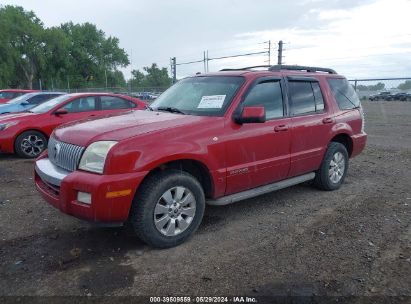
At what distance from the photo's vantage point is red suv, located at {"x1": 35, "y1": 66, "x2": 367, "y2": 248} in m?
3.57

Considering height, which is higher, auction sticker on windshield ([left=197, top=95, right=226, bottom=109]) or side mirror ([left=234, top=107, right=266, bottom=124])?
auction sticker on windshield ([left=197, top=95, right=226, bottom=109])

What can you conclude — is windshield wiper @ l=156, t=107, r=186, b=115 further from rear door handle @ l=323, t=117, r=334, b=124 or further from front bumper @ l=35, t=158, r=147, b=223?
rear door handle @ l=323, t=117, r=334, b=124

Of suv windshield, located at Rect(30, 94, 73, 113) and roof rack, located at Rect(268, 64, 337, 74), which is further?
suv windshield, located at Rect(30, 94, 73, 113)

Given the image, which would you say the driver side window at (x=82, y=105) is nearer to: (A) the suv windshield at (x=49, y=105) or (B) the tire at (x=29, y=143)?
(A) the suv windshield at (x=49, y=105)

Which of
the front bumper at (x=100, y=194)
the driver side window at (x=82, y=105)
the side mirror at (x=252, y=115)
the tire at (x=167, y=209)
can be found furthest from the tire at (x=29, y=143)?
the side mirror at (x=252, y=115)

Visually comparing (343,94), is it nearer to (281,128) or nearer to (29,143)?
(281,128)

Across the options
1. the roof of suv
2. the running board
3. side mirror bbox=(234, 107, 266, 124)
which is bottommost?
the running board

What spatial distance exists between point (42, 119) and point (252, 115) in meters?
5.78

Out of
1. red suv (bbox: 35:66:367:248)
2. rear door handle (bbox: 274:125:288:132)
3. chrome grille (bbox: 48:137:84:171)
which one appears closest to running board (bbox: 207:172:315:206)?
red suv (bbox: 35:66:367:248)

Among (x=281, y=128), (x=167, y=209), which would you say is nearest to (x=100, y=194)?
(x=167, y=209)

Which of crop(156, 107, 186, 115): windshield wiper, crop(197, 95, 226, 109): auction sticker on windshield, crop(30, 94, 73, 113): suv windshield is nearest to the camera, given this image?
crop(197, 95, 226, 109): auction sticker on windshield

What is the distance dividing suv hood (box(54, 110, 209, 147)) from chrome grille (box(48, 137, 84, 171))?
0.18 ft

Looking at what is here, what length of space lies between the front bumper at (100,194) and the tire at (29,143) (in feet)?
16.8

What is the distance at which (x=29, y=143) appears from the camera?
829cm
